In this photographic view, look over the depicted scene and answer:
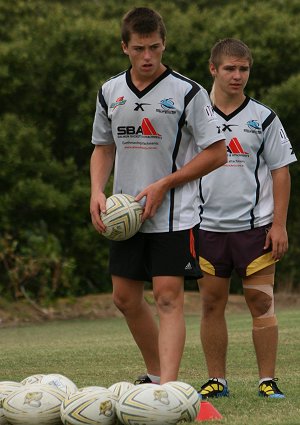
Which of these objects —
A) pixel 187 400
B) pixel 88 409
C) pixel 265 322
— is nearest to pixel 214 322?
pixel 265 322

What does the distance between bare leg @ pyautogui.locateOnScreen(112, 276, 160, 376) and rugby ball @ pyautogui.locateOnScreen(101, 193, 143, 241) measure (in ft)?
1.27

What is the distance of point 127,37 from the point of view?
7.29 metres

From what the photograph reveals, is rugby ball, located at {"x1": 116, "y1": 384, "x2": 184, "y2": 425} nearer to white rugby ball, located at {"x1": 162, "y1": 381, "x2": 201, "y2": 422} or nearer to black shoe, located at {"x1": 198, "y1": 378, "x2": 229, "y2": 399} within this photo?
white rugby ball, located at {"x1": 162, "y1": 381, "x2": 201, "y2": 422}

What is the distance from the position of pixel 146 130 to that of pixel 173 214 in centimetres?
56

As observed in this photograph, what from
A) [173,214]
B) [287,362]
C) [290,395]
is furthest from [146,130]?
[287,362]

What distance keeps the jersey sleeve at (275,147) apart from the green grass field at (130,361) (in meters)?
1.59

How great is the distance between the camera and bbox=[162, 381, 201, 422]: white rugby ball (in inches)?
243

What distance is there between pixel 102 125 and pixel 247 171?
112 centimetres

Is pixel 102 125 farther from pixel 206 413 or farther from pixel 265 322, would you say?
pixel 206 413

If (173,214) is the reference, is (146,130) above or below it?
above

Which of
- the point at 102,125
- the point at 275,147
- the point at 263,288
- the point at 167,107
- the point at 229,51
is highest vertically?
the point at 229,51

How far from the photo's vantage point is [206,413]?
6.44 m

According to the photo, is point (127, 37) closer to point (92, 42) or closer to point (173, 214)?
point (173, 214)

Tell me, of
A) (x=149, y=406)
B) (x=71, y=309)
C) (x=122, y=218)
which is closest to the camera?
(x=149, y=406)
